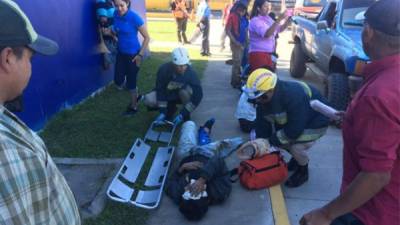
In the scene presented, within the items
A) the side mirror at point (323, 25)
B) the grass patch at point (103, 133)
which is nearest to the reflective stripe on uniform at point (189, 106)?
the grass patch at point (103, 133)

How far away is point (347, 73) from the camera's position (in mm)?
6211

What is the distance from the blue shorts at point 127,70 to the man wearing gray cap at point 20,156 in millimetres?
5000

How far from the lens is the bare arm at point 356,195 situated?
1.62 meters

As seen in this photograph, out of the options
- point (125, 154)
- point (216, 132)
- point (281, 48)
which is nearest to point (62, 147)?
point (125, 154)

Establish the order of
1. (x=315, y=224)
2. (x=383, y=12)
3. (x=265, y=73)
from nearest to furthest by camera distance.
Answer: (x=383, y=12) < (x=315, y=224) < (x=265, y=73)

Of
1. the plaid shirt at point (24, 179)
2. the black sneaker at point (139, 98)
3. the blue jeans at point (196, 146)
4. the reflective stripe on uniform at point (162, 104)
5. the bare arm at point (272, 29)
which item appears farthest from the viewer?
the black sneaker at point (139, 98)

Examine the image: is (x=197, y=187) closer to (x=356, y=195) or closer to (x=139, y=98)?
(x=356, y=195)

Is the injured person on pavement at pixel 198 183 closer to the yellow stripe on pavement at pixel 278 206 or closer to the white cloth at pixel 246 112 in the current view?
the yellow stripe on pavement at pixel 278 206

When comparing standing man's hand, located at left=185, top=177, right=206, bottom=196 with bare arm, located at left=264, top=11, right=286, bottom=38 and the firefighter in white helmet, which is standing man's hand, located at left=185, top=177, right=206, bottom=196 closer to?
the firefighter in white helmet

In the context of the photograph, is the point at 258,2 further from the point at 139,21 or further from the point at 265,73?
the point at 265,73

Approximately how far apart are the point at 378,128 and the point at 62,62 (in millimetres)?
5703

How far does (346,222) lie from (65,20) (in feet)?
19.0

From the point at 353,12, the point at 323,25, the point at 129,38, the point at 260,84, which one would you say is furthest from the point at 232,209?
the point at 353,12

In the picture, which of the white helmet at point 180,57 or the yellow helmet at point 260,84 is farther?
the white helmet at point 180,57
